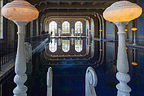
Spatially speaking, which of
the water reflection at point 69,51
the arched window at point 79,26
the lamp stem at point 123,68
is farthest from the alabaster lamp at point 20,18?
the arched window at point 79,26

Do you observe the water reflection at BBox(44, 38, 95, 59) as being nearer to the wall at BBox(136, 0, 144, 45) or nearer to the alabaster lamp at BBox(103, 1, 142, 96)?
the wall at BBox(136, 0, 144, 45)

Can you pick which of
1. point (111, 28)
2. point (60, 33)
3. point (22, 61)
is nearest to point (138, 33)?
point (111, 28)

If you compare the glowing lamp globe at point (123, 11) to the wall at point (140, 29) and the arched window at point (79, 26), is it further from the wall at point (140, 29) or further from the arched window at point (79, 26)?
the arched window at point (79, 26)

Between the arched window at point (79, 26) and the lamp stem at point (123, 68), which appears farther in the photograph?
the arched window at point (79, 26)

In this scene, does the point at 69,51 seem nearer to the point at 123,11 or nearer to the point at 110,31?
the point at 123,11

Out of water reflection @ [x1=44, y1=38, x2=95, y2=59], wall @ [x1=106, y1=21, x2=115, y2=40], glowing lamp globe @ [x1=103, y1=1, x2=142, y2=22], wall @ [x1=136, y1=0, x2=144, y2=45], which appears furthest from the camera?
wall @ [x1=106, y1=21, x2=115, y2=40]

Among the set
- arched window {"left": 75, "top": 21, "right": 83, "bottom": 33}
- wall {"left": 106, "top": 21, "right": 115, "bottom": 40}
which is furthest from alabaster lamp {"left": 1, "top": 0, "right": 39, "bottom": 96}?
arched window {"left": 75, "top": 21, "right": 83, "bottom": 33}

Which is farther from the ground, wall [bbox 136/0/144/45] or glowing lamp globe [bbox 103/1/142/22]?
wall [bbox 136/0/144/45]

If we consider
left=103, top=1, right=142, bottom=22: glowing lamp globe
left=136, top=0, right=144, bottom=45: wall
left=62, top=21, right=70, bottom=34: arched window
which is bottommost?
left=103, top=1, right=142, bottom=22: glowing lamp globe

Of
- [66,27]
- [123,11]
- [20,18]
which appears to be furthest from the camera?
[66,27]

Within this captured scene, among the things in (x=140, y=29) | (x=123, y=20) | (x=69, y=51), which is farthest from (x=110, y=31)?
(x=123, y=20)

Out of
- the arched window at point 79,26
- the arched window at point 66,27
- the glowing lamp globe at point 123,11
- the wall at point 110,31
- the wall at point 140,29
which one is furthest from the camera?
the arched window at point 66,27

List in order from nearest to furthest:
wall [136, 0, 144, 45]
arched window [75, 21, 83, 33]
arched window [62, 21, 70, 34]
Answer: wall [136, 0, 144, 45]
arched window [75, 21, 83, 33]
arched window [62, 21, 70, 34]

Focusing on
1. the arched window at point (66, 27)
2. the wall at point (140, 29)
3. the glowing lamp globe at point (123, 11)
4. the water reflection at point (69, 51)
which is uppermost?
the arched window at point (66, 27)
